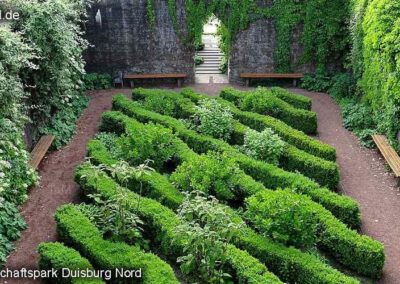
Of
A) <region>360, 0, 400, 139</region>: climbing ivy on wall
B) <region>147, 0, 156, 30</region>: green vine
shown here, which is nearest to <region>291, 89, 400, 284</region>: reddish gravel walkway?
<region>360, 0, 400, 139</region>: climbing ivy on wall

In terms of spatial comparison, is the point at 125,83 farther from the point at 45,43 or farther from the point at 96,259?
the point at 96,259

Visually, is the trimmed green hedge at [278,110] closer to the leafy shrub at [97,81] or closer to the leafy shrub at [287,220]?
the leafy shrub at [287,220]

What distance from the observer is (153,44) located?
20.3m

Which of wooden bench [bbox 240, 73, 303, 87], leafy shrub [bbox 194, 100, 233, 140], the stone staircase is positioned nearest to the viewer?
leafy shrub [bbox 194, 100, 233, 140]

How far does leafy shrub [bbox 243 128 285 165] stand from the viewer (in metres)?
13.2

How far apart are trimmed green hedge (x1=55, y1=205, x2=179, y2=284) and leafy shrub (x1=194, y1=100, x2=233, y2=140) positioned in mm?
5199

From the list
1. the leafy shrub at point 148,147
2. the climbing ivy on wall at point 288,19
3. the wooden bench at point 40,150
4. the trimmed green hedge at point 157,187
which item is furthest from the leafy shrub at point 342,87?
the wooden bench at point 40,150

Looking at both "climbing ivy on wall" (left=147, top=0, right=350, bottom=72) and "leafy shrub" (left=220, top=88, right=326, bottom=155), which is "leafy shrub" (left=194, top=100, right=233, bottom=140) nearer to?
"leafy shrub" (left=220, top=88, right=326, bottom=155)

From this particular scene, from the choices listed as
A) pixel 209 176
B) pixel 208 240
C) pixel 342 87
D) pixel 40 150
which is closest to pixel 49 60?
pixel 40 150

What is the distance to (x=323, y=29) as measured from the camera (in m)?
19.5

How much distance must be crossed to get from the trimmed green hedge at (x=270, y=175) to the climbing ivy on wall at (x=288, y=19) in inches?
233

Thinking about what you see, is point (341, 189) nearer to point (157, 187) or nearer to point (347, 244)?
point (347, 244)

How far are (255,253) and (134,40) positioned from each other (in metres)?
12.7

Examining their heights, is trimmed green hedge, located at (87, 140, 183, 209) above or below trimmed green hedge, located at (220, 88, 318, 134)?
below
